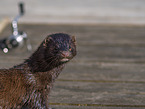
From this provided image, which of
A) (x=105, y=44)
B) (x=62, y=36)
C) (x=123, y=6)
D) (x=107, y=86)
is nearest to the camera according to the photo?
(x=62, y=36)

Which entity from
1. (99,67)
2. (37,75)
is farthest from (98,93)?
(37,75)

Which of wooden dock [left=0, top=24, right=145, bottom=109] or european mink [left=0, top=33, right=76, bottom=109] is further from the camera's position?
wooden dock [left=0, top=24, right=145, bottom=109]

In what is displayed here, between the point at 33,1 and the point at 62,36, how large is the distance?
8.19 metres

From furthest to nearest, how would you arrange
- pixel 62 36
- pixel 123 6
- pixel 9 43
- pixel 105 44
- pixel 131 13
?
pixel 123 6, pixel 131 13, pixel 105 44, pixel 9 43, pixel 62 36

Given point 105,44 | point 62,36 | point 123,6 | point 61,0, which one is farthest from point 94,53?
point 61,0

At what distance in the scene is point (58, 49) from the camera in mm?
2098

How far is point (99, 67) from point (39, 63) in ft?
4.86

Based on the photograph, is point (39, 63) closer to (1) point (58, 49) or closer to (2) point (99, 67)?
(1) point (58, 49)

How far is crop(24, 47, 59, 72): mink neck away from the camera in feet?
7.12

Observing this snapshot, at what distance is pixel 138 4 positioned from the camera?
902 cm

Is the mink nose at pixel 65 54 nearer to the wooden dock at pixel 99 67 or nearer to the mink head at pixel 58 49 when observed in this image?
the mink head at pixel 58 49

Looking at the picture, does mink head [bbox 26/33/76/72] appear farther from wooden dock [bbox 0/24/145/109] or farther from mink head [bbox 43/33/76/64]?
wooden dock [bbox 0/24/145/109]

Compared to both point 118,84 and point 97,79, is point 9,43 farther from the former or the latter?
point 118,84

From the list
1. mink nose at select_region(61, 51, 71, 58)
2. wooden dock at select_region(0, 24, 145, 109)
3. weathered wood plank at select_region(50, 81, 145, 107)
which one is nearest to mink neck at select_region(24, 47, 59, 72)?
mink nose at select_region(61, 51, 71, 58)
